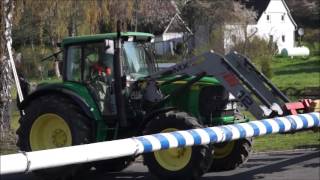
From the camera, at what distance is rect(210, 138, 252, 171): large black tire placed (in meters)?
11.3

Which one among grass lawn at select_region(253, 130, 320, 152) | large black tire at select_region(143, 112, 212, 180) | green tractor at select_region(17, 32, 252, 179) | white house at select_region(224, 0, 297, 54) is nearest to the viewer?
large black tire at select_region(143, 112, 212, 180)

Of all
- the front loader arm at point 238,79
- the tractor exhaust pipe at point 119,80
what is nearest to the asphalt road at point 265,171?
the front loader arm at point 238,79

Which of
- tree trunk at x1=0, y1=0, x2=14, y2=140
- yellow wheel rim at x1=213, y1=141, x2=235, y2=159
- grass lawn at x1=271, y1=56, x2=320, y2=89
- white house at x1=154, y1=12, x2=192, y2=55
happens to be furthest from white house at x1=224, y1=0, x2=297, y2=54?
yellow wheel rim at x1=213, y1=141, x2=235, y2=159

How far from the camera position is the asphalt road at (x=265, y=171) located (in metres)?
10.5

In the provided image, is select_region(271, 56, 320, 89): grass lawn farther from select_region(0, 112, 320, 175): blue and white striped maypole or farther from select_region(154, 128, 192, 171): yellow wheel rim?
select_region(154, 128, 192, 171): yellow wheel rim

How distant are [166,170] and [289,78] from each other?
108 feet

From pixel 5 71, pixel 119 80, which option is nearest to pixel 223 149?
pixel 119 80

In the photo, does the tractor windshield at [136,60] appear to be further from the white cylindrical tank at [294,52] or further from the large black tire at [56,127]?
the white cylindrical tank at [294,52]

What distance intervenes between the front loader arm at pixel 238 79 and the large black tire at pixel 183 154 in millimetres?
959

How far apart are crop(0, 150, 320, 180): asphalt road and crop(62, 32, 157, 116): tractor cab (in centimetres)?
123

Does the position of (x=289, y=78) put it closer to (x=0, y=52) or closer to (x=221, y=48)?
(x=221, y=48)

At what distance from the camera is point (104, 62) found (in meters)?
10.9

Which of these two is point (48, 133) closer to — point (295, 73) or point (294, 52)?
point (295, 73)

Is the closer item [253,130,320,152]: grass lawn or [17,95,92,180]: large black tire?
[17,95,92,180]: large black tire
